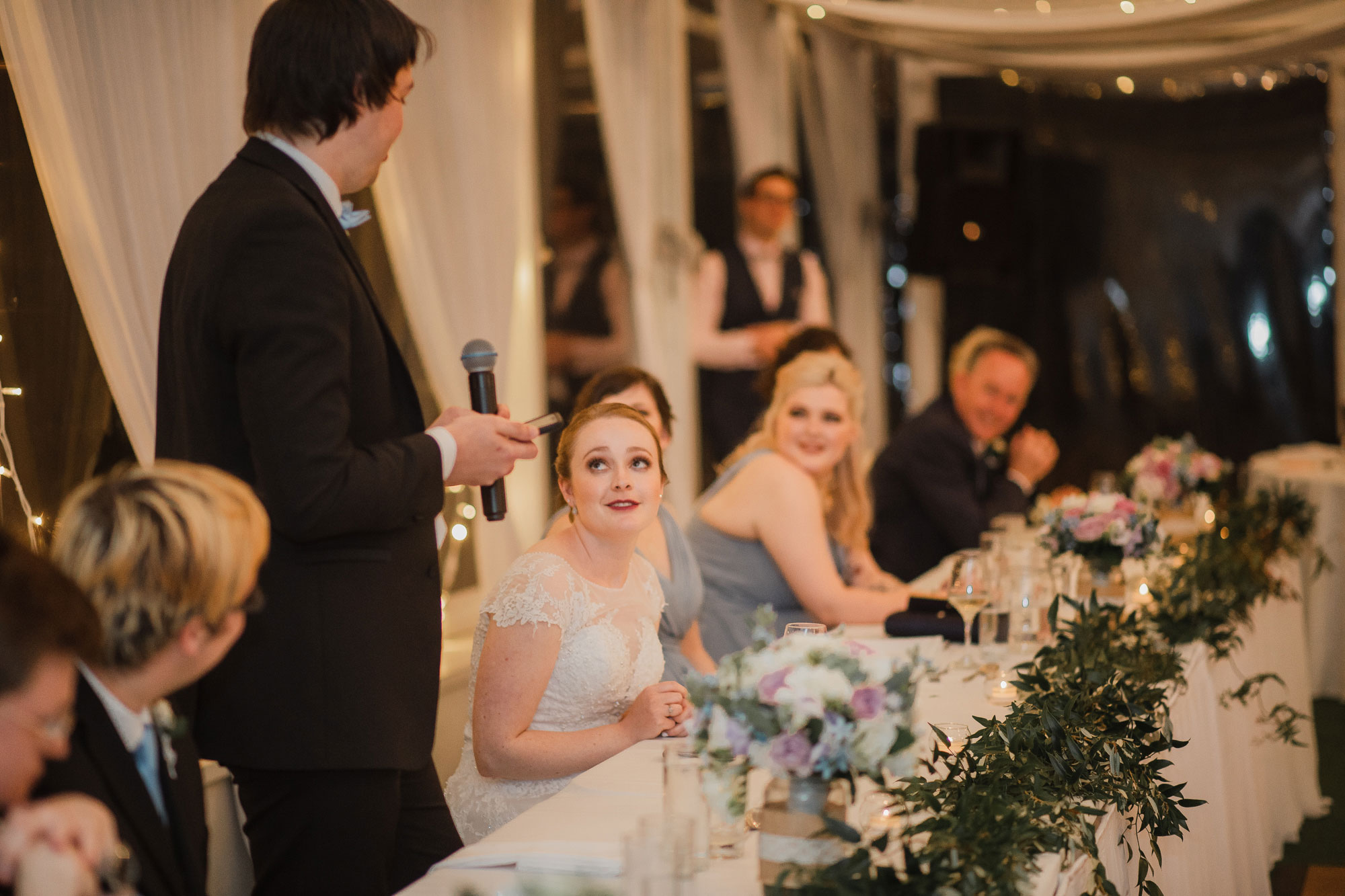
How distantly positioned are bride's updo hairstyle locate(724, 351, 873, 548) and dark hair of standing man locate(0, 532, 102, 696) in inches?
100

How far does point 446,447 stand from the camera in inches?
71.1

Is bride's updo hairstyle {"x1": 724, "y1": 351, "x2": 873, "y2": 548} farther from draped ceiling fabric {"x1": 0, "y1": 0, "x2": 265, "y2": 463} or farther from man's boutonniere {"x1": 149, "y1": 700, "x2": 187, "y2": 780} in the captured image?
man's boutonniere {"x1": 149, "y1": 700, "x2": 187, "y2": 780}

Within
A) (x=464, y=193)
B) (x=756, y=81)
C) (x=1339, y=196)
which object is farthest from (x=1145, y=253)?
(x=464, y=193)

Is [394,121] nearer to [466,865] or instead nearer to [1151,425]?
[466,865]

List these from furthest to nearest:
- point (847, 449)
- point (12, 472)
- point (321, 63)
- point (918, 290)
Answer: point (918, 290) → point (847, 449) → point (12, 472) → point (321, 63)

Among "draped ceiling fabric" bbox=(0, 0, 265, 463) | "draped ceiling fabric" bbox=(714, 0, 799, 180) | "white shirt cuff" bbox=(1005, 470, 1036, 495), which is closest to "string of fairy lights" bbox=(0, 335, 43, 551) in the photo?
"draped ceiling fabric" bbox=(0, 0, 265, 463)

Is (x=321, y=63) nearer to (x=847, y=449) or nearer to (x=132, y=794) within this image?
(x=132, y=794)

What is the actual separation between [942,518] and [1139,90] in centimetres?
473

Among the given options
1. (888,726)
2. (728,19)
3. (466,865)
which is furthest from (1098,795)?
(728,19)

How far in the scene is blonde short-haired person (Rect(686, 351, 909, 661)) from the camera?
333cm

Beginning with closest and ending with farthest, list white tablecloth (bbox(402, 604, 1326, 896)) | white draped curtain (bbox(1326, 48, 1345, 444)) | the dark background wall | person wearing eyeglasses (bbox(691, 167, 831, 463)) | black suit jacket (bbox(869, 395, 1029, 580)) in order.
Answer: white tablecloth (bbox(402, 604, 1326, 896)) → black suit jacket (bbox(869, 395, 1029, 580)) → person wearing eyeglasses (bbox(691, 167, 831, 463)) → white draped curtain (bbox(1326, 48, 1345, 444)) → the dark background wall

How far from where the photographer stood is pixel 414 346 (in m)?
3.99

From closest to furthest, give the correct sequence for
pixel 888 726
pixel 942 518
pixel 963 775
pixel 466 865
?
pixel 888 726 → pixel 466 865 → pixel 963 775 → pixel 942 518

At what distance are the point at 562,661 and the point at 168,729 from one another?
101 cm
